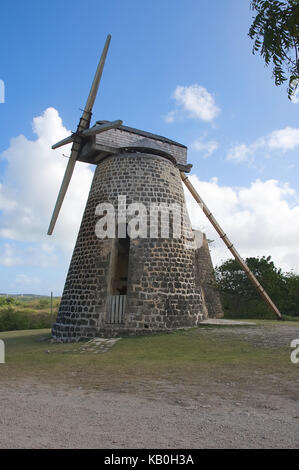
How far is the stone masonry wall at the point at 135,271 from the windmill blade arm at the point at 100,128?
1.26 metres

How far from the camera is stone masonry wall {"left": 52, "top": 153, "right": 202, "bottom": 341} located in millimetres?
12586

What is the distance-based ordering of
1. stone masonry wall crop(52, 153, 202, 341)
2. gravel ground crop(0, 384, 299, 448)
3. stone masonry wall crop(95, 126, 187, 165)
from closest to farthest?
Result: gravel ground crop(0, 384, 299, 448) < stone masonry wall crop(52, 153, 202, 341) < stone masonry wall crop(95, 126, 187, 165)

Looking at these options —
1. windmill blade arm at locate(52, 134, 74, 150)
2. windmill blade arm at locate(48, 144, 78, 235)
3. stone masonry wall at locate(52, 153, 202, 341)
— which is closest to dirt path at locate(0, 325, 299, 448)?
stone masonry wall at locate(52, 153, 202, 341)

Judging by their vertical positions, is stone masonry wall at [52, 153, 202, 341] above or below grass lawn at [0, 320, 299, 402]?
above

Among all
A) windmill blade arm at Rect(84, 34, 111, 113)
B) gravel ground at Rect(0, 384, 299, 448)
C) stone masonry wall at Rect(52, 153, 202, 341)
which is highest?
windmill blade arm at Rect(84, 34, 111, 113)

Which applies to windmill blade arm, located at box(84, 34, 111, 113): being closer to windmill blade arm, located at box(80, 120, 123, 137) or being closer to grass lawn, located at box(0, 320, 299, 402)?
windmill blade arm, located at box(80, 120, 123, 137)

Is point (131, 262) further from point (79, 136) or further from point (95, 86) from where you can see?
point (95, 86)

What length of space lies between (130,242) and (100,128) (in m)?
4.76

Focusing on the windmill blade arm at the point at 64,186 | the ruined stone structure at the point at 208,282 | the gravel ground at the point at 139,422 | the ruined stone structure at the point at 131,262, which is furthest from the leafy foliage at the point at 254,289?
the gravel ground at the point at 139,422

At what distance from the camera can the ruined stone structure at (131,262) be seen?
1262 centimetres

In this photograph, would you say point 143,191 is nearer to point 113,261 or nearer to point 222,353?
point 113,261

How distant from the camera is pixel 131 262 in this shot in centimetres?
1309

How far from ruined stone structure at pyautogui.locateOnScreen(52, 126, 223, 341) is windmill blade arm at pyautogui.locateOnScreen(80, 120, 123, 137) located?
307 mm

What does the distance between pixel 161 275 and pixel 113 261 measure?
1.91 m
